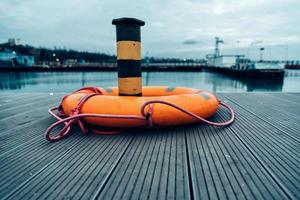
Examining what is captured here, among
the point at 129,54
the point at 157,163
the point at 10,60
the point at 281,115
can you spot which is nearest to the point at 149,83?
the point at 281,115

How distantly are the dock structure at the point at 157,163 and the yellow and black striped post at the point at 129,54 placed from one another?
0.60 meters

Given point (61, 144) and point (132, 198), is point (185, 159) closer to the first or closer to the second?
point (132, 198)

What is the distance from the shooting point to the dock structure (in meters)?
1.21

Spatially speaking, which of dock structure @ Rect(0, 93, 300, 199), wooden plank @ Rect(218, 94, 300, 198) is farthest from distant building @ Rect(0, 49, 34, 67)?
wooden plank @ Rect(218, 94, 300, 198)

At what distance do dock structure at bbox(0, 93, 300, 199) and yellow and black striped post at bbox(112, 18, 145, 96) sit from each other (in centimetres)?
60

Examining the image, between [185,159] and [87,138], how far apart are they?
1.03 m

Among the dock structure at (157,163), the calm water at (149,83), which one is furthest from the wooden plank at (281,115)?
the calm water at (149,83)

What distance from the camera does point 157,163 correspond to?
5.01 feet

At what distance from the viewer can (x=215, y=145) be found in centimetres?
185

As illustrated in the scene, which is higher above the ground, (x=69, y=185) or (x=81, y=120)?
(x=81, y=120)

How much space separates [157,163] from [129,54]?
4.67 feet

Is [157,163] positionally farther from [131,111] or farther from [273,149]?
[273,149]

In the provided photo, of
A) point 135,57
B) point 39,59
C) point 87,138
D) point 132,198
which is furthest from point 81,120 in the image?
point 39,59

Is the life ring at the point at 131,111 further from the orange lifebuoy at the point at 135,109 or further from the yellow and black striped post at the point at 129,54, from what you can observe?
the yellow and black striped post at the point at 129,54
